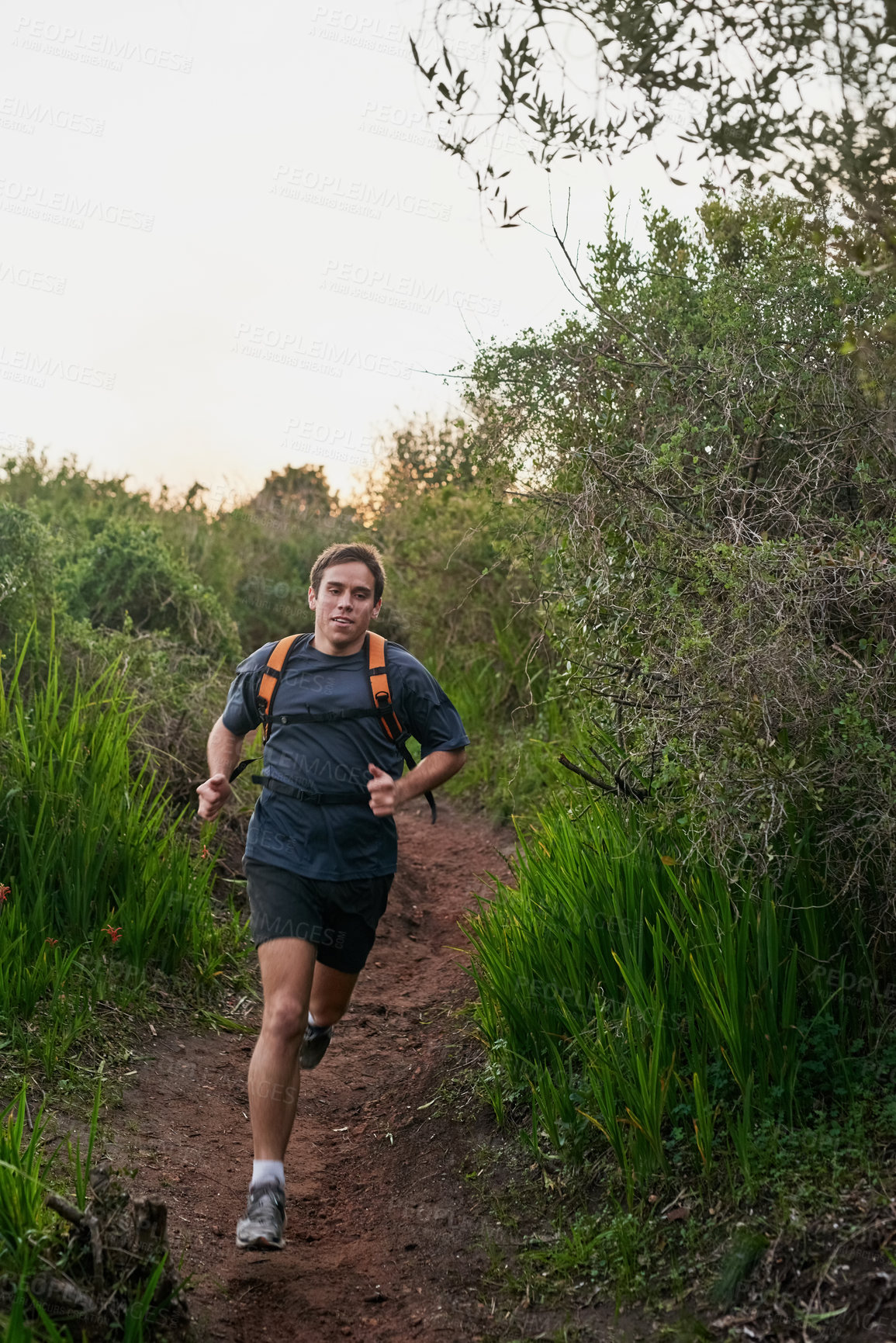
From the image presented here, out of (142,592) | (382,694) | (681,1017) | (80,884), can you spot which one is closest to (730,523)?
(382,694)

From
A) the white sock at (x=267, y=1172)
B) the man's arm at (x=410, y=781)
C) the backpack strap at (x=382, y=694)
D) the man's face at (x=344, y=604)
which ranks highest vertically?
the man's face at (x=344, y=604)

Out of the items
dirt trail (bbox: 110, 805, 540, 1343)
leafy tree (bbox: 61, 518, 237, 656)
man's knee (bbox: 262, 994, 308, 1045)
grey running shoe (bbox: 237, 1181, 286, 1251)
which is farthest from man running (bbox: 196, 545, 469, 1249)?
leafy tree (bbox: 61, 518, 237, 656)

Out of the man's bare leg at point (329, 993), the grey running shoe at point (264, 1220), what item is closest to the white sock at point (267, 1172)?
the grey running shoe at point (264, 1220)

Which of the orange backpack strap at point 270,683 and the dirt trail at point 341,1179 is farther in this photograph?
the orange backpack strap at point 270,683

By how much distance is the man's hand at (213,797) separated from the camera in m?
4.23

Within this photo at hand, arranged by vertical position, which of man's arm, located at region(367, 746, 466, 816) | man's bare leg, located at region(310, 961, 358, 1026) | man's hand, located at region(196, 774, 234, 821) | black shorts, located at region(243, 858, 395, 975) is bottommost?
man's bare leg, located at region(310, 961, 358, 1026)

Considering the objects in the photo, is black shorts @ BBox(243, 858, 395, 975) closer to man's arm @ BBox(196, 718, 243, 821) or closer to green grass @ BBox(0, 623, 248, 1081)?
man's arm @ BBox(196, 718, 243, 821)

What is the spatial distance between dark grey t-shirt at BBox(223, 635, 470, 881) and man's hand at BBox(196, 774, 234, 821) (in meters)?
0.16

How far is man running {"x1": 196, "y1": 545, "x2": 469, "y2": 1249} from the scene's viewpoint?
3.98m

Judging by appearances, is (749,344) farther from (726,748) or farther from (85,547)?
(85,547)

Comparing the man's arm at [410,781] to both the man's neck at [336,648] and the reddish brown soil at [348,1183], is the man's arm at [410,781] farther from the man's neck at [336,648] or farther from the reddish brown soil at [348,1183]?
the reddish brown soil at [348,1183]

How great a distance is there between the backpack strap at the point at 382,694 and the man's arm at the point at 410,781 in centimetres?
9

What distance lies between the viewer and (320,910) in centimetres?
427

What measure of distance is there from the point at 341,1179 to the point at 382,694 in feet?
6.53
